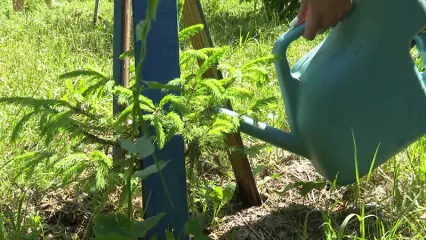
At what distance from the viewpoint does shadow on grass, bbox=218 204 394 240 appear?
1.29m

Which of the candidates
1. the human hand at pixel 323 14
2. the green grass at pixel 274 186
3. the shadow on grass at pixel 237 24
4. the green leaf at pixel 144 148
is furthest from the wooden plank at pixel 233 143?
the shadow on grass at pixel 237 24

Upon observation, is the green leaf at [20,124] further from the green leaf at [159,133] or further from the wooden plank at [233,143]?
the wooden plank at [233,143]

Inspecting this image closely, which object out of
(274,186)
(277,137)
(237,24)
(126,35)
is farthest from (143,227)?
(237,24)

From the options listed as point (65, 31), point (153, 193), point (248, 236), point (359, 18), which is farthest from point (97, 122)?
point (65, 31)

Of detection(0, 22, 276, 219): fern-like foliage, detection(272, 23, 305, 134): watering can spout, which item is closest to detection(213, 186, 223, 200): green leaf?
detection(0, 22, 276, 219): fern-like foliage

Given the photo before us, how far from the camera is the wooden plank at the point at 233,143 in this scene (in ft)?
4.23

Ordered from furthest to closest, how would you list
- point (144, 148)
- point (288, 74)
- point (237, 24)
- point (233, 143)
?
1. point (237, 24)
2. point (233, 143)
3. point (288, 74)
4. point (144, 148)

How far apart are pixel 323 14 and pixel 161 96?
0.36m

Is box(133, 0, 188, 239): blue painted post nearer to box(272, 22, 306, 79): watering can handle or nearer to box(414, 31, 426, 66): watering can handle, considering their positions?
box(272, 22, 306, 79): watering can handle

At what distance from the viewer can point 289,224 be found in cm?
134

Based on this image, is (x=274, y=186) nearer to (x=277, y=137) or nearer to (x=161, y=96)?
(x=277, y=137)

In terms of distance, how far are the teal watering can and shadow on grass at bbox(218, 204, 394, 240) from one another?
0.15 metres

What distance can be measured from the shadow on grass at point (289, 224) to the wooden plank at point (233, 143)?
4 cm

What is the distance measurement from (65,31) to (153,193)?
2282 mm
